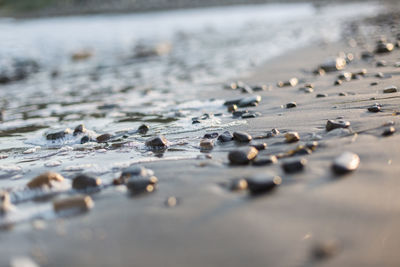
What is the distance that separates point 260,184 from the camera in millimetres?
1992

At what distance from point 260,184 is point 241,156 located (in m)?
0.45

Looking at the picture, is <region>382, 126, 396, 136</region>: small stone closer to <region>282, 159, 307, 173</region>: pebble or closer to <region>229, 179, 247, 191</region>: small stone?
<region>282, 159, 307, 173</region>: pebble

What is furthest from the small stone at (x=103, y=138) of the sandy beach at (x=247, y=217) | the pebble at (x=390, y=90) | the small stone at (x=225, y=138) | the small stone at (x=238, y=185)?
the pebble at (x=390, y=90)

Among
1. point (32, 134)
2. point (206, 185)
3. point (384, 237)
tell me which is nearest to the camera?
point (384, 237)

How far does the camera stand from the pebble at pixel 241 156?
2.42 m

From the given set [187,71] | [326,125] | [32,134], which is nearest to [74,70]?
[187,71]

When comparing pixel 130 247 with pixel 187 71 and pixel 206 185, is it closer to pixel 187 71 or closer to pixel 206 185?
pixel 206 185

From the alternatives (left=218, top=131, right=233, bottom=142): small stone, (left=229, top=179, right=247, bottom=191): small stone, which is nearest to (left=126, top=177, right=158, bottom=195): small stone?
(left=229, top=179, right=247, bottom=191): small stone

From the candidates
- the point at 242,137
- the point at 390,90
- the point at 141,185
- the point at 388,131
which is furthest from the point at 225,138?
the point at 390,90

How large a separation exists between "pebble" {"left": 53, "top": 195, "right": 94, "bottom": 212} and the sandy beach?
51 mm

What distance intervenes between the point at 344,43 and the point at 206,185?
7.93m

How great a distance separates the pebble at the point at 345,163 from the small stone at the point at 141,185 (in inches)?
38.1

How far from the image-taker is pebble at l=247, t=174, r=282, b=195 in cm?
199

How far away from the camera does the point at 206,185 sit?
7.09 ft
